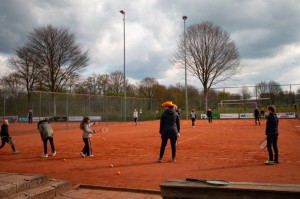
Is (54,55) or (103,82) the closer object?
(54,55)

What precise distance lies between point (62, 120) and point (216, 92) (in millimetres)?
24924

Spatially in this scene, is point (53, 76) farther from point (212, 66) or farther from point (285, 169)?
point (285, 169)

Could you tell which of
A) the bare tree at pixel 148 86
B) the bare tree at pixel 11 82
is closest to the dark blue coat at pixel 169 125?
the bare tree at pixel 11 82

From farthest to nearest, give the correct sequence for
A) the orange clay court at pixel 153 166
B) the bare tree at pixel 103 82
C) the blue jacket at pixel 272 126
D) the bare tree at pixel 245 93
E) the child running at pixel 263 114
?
1. the bare tree at pixel 103 82
2. the bare tree at pixel 245 93
3. the child running at pixel 263 114
4. the blue jacket at pixel 272 126
5. the orange clay court at pixel 153 166

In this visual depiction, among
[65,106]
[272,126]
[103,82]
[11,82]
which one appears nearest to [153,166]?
[272,126]

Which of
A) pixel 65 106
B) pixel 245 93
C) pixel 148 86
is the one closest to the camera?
pixel 65 106

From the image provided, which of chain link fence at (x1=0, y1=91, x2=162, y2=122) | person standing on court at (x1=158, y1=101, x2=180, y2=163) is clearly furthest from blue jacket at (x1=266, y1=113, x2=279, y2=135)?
chain link fence at (x1=0, y1=91, x2=162, y2=122)

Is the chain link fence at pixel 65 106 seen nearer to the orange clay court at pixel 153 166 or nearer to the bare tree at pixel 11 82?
the bare tree at pixel 11 82

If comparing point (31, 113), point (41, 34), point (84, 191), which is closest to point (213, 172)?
point (84, 191)

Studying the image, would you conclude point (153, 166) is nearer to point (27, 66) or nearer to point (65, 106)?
point (65, 106)

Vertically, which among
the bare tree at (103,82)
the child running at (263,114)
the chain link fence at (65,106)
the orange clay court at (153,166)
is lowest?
the orange clay court at (153,166)

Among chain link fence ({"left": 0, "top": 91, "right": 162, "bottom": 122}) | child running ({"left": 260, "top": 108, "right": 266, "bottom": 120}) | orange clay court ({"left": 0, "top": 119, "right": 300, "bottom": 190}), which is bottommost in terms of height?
orange clay court ({"left": 0, "top": 119, "right": 300, "bottom": 190})

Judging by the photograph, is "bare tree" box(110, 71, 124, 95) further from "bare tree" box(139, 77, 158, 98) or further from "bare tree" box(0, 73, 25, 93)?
"bare tree" box(0, 73, 25, 93)

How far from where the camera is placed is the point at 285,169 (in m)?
7.07
